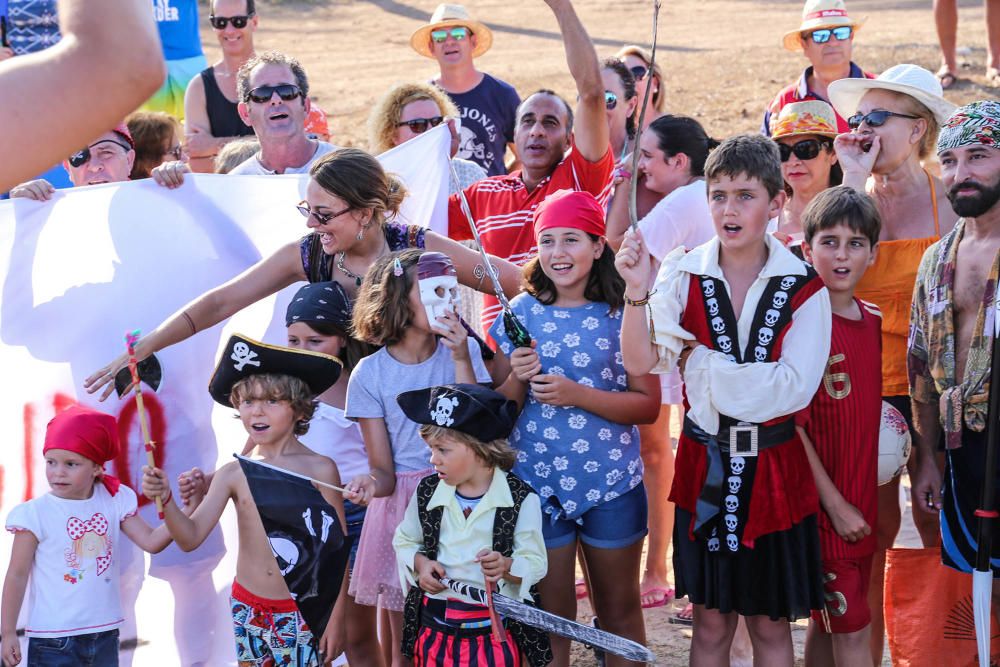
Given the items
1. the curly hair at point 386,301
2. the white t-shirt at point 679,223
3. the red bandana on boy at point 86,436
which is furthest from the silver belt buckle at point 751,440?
the red bandana on boy at point 86,436

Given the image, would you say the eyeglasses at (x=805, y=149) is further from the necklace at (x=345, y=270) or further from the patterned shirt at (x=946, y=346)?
the necklace at (x=345, y=270)

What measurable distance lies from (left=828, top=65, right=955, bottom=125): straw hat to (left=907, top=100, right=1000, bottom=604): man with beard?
53 cm

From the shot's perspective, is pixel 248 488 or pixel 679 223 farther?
pixel 679 223

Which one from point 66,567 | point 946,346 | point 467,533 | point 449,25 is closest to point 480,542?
point 467,533

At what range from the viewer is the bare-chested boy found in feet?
12.5

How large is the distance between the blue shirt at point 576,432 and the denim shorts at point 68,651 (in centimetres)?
153

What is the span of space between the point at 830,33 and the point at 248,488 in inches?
176

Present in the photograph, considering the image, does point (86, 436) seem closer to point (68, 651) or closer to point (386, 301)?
point (68, 651)

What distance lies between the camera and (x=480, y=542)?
374 centimetres

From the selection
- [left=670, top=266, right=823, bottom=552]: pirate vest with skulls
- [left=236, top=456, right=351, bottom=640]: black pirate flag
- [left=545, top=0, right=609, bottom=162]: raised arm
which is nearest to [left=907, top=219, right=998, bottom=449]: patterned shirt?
[left=670, top=266, right=823, bottom=552]: pirate vest with skulls

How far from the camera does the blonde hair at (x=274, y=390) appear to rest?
3869 mm

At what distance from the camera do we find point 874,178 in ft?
15.4

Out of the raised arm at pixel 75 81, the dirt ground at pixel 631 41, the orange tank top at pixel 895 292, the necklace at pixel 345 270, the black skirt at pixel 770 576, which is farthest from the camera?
the dirt ground at pixel 631 41

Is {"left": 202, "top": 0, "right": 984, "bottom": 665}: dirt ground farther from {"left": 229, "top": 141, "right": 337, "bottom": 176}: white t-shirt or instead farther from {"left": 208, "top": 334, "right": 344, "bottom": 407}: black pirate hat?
{"left": 208, "top": 334, "right": 344, "bottom": 407}: black pirate hat
